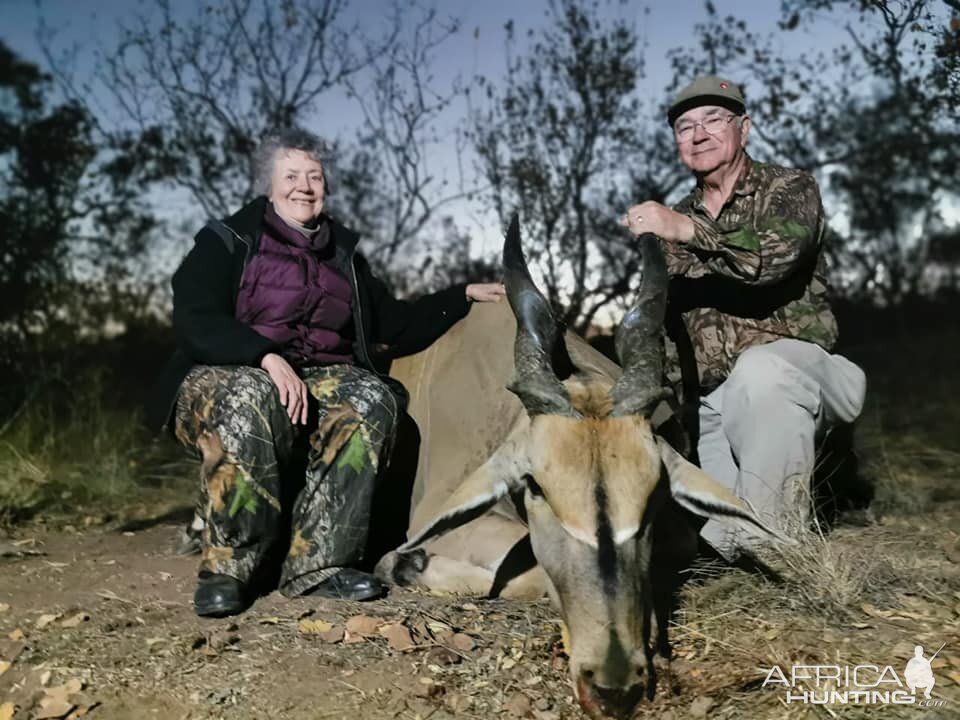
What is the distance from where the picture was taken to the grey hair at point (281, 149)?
4.51 metres

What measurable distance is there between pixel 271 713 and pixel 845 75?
7.97 metres

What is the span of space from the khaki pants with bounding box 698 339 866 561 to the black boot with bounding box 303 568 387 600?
1.37 metres

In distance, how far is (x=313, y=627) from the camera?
11.5ft

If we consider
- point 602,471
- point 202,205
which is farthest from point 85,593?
point 202,205

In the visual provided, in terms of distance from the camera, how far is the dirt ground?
9.67ft

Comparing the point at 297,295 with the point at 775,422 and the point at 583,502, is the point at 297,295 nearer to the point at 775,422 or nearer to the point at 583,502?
the point at 583,502

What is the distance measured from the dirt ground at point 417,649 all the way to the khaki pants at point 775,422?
30cm

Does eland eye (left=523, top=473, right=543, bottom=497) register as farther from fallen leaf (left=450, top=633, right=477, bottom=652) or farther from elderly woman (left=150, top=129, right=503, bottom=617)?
elderly woman (left=150, top=129, right=503, bottom=617)

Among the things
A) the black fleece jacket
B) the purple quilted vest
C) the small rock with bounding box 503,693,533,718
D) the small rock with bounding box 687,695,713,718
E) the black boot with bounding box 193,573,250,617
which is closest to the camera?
the small rock with bounding box 687,695,713,718

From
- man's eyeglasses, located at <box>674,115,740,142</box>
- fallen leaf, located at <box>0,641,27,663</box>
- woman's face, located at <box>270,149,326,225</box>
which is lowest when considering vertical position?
fallen leaf, located at <box>0,641,27,663</box>

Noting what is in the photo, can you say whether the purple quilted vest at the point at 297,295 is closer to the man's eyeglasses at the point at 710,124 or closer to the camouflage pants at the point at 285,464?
the camouflage pants at the point at 285,464

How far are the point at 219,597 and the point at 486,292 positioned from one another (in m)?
1.95

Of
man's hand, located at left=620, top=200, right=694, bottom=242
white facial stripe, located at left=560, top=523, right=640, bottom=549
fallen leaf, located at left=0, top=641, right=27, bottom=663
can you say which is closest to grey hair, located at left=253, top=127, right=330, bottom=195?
man's hand, located at left=620, top=200, right=694, bottom=242

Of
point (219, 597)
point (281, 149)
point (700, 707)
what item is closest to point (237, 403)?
point (219, 597)
